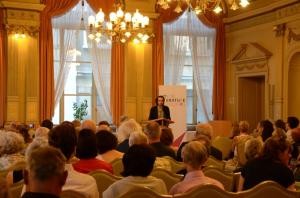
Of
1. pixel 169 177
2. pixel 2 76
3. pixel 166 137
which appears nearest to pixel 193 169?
pixel 169 177

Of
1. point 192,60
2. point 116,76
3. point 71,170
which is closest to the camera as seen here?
point 71,170

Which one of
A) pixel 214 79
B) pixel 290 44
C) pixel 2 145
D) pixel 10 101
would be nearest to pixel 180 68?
pixel 214 79

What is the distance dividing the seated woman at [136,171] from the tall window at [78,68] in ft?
30.1

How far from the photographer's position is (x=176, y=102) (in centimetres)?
1227

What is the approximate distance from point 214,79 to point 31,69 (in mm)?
4996

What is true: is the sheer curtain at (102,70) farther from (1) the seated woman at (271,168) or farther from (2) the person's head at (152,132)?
(1) the seated woman at (271,168)

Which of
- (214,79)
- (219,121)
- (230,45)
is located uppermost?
(230,45)

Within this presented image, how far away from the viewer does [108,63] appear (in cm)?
1290

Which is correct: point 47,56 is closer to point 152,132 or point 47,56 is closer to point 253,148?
point 152,132

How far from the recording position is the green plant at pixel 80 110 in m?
13.0

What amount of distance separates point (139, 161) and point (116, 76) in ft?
31.1

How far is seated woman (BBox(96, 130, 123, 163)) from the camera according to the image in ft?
16.8

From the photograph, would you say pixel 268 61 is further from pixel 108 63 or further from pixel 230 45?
pixel 108 63

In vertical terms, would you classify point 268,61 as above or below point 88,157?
above
